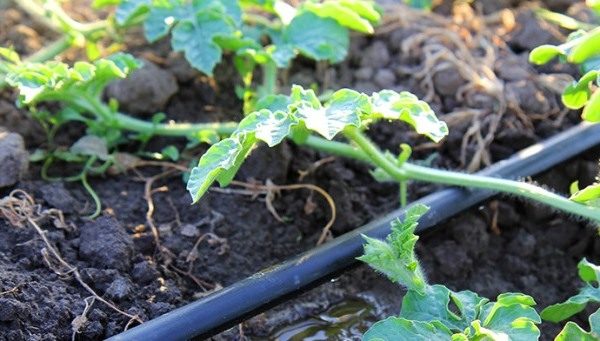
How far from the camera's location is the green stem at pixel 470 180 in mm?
2039

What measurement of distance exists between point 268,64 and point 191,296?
75cm

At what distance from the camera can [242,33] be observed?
8.45 ft

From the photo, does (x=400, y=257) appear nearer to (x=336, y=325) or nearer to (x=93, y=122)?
(x=336, y=325)

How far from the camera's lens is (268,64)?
256cm

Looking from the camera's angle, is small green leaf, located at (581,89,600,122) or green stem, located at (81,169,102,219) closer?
small green leaf, located at (581,89,600,122)

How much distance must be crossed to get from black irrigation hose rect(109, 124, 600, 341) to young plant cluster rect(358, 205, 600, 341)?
117mm

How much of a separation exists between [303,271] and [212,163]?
36 cm

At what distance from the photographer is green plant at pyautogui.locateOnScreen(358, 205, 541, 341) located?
5.60 feet

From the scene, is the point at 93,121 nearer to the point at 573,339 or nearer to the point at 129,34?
the point at 129,34

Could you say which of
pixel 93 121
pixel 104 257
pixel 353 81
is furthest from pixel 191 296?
pixel 353 81

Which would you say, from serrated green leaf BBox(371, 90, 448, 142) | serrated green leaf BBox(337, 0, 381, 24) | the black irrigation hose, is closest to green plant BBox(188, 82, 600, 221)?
serrated green leaf BBox(371, 90, 448, 142)

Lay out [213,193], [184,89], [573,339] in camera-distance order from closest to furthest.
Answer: [573,339] < [213,193] < [184,89]

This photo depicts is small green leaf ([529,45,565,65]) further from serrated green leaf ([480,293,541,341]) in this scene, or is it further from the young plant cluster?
serrated green leaf ([480,293,541,341])

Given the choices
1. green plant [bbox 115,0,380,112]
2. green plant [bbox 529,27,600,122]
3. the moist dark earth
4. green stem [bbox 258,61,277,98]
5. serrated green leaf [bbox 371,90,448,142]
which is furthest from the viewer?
green stem [bbox 258,61,277,98]
